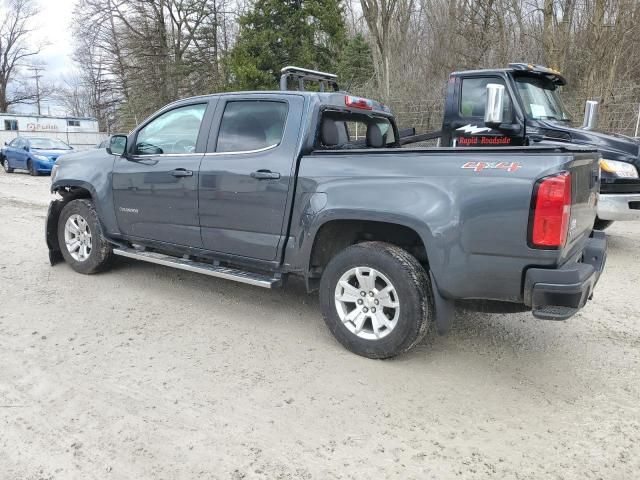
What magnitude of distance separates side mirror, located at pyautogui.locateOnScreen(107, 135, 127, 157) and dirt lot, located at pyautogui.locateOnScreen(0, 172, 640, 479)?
144cm

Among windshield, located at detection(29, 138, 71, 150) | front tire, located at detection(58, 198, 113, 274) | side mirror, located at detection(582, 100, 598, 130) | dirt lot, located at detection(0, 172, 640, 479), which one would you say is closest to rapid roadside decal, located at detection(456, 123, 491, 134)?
side mirror, located at detection(582, 100, 598, 130)

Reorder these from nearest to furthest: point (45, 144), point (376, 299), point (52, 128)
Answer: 1. point (376, 299)
2. point (45, 144)
3. point (52, 128)

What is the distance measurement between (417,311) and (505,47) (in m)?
18.5

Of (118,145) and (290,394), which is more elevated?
(118,145)

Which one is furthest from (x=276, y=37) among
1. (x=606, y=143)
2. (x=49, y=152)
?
(x=606, y=143)

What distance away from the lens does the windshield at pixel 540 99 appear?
6.68 meters

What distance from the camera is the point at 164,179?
4.75 meters

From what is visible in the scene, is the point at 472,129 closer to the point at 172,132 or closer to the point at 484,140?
the point at 484,140

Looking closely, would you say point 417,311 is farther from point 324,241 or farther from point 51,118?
point 51,118

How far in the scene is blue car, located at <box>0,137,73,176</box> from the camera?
1834 cm

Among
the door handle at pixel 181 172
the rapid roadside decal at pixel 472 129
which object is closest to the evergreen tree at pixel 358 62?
the rapid roadside decal at pixel 472 129

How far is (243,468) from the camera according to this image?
8.39 ft

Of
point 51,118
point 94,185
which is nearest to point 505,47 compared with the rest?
point 94,185

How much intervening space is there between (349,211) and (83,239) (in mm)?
3455
